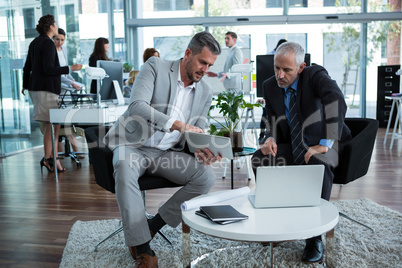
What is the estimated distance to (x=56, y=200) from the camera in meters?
3.65

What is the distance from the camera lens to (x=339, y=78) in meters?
9.40

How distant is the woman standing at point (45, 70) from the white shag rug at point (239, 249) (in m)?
2.14

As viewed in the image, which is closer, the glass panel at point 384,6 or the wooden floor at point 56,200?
the wooden floor at point 56,200

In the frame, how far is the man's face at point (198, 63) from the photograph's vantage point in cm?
241

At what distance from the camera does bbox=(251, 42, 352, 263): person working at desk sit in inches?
97.3

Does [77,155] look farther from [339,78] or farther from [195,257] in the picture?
[339,78]

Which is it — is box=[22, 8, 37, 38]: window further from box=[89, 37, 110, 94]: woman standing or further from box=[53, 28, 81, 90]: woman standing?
box=[89, 37, 110, 94]: woman standing

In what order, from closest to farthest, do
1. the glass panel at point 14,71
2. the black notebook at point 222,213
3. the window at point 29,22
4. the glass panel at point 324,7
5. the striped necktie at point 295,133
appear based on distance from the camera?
the black notebook at point 222,213 < the striped necktie at point 295,133 < the glass panel at point 14,71 < the window at point 29,22 < the glass panel at point 324,7

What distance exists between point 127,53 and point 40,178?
18.5 feet

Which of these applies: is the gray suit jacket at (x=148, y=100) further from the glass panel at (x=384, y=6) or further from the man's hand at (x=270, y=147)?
the glass panel at (x=384, y=6)

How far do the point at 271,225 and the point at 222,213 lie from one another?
0.22m

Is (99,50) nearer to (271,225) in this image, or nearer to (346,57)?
(271,225)

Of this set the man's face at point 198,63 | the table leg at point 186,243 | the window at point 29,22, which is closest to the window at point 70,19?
the window at point 29,22

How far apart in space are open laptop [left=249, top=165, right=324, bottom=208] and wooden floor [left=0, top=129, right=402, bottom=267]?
1.30 meters
